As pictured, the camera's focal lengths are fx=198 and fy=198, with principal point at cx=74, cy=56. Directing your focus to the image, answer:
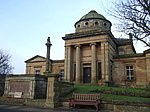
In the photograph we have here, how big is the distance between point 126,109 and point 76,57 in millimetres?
18890

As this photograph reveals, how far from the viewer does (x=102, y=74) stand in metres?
29.5

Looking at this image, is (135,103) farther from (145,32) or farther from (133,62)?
(133,62)

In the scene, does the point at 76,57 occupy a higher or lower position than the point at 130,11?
lower

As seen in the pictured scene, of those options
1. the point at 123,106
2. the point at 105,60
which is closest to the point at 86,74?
the point at 105,60

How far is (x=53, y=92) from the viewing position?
623 inches

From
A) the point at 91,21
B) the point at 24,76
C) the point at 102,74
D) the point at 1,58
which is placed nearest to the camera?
the point at 24,76

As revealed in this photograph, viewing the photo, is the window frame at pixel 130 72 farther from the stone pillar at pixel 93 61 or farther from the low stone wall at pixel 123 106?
the low stone wall at pixel 123 106

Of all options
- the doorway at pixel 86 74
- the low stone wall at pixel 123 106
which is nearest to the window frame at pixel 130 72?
the doorway at pixel 86 74

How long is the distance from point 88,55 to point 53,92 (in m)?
16.8

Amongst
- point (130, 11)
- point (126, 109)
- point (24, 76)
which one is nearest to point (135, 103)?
point (126, 109)

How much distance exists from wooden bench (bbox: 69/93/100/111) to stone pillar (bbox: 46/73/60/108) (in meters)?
1.21

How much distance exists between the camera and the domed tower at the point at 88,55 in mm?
29891

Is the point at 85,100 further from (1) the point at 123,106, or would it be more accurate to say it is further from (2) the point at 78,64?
(2) the point at 78,64

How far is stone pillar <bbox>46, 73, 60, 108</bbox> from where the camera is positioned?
1565 centimetres
